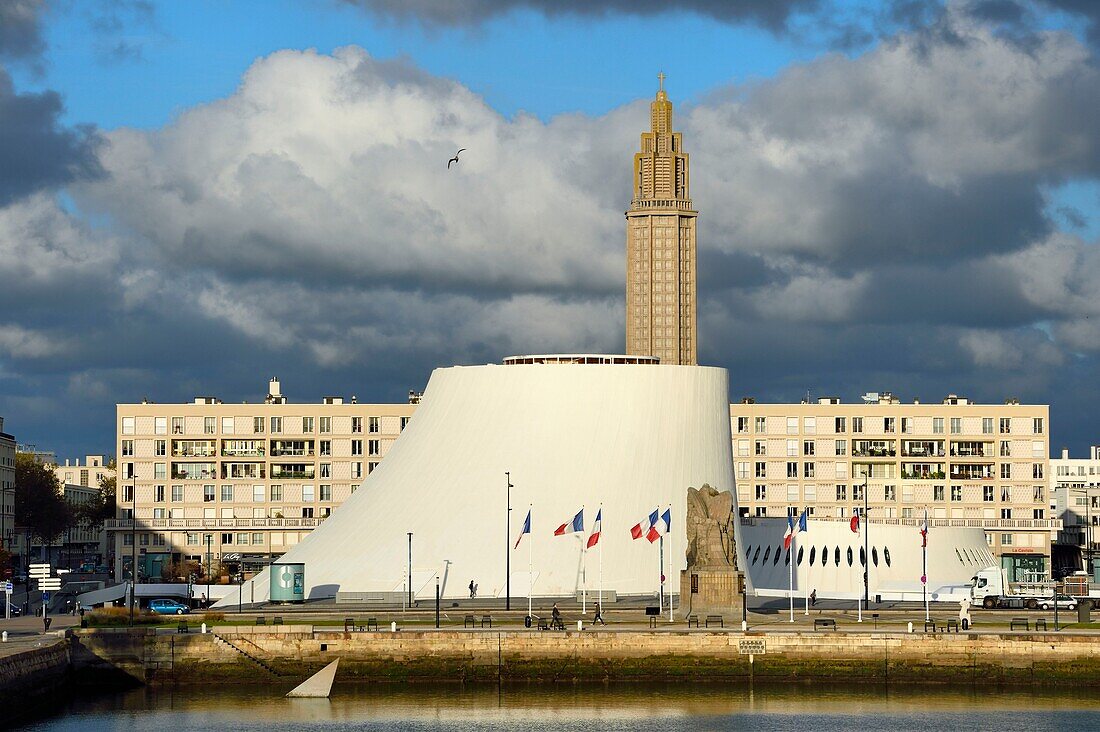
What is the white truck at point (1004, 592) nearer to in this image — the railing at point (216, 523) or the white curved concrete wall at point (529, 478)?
the white curved concrete wall at point (529, 478)

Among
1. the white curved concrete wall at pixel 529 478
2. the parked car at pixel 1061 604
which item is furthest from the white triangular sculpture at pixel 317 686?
the parked car at pixel 1061 604

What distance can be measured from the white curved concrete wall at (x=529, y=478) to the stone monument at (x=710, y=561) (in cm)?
939

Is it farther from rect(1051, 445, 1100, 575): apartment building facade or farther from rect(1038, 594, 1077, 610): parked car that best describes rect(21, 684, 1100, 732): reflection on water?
rect(1051, 445, 1100, 575): apartment building facade

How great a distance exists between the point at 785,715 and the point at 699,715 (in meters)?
2.68

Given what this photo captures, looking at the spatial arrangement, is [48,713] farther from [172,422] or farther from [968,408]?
[968,408]

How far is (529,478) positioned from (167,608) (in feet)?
60.4

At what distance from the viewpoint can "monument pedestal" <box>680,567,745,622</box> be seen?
7312 centimetres

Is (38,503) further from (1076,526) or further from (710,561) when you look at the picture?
(710,561)

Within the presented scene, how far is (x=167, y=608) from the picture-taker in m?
77.9

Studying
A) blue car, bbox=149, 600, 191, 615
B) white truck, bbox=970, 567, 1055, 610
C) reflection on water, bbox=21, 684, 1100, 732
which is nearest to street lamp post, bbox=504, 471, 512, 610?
blue car, bbox=149, 600, 191, 615

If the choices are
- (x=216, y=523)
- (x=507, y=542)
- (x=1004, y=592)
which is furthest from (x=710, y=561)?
(x=216, y=523)

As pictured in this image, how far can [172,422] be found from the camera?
4870 inches

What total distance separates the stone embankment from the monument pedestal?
8589 mm

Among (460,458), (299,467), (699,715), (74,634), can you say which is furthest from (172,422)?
(699,715)
